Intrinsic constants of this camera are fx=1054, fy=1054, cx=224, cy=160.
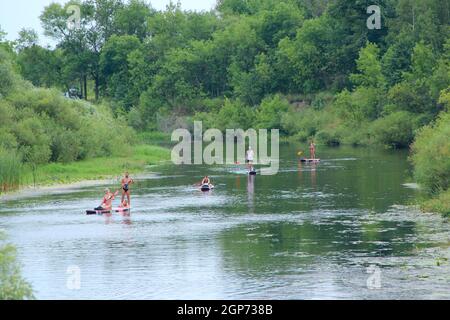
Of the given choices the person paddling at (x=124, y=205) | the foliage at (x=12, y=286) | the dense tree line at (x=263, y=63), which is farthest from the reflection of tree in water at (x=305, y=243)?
the dense tree line at (x=263, y=63)

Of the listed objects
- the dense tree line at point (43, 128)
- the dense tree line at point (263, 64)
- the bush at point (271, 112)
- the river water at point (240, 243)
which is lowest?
the river water at point (240, 243)

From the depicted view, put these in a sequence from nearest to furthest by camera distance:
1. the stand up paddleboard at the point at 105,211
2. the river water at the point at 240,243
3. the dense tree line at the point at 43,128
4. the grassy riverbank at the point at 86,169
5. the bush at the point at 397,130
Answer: the river water at the point at 240,243, the stand up paddleboard at the point at 105,211, the grassy riverbank at the point at 86,169, the dense tree line at the point at 43,128, the bush at the point at 397,130

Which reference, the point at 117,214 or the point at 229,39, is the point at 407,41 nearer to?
the point at 229,39

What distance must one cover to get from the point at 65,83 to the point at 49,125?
89.5 meters

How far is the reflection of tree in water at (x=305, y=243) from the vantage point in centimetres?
3638

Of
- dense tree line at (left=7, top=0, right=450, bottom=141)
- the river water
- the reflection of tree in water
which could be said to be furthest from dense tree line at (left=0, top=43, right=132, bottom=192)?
dense tree line at (left=7, top=0, right=450, bottom=141)

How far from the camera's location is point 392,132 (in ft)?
331

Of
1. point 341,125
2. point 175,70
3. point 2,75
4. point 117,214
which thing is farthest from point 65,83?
point 117,214

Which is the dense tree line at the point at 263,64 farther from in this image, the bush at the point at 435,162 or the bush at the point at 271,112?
the bush at the point at 435,162

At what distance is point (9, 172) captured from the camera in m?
60.6

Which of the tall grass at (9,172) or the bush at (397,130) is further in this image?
the bush at (397,130)

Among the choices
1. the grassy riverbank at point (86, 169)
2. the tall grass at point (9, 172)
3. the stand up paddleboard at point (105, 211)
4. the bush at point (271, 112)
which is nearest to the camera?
the stand up paddleboard at point (105, 211)

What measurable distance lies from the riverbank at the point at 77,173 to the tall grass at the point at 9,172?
48 cm

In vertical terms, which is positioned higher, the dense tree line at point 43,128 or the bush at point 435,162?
the dense tree line at point 43,128
